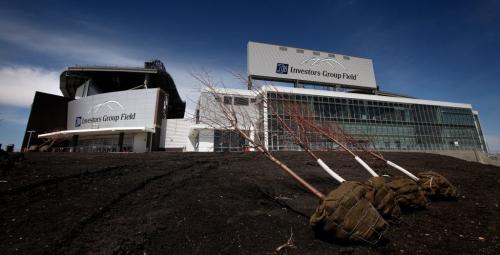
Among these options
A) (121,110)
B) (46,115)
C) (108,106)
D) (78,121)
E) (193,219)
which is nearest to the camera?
(193,219)

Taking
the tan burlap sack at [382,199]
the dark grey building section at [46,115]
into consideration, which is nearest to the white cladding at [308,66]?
the tan burlap sack at [382,199]

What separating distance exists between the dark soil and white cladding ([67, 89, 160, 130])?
102 feet

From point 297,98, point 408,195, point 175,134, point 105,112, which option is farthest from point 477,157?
point 105,112

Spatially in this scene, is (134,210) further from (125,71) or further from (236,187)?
(125,71)

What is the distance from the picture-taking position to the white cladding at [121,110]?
37500 mm

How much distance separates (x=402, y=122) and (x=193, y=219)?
1693 inches

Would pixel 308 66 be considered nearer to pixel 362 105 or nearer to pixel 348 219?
pixel 362 105

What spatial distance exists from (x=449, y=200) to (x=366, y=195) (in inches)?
148

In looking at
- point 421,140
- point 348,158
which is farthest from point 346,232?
point 421,140

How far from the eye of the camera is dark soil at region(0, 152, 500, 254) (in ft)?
12.2

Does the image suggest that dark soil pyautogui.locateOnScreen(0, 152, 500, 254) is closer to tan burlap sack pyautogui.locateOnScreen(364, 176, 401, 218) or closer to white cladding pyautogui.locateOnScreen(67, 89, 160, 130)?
tan burlap sack pyautogui.locateOnScreen(364, 176, 401, 218)

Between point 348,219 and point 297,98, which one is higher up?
point 297,98

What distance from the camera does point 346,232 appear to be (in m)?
3.53

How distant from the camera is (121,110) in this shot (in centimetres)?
3869
